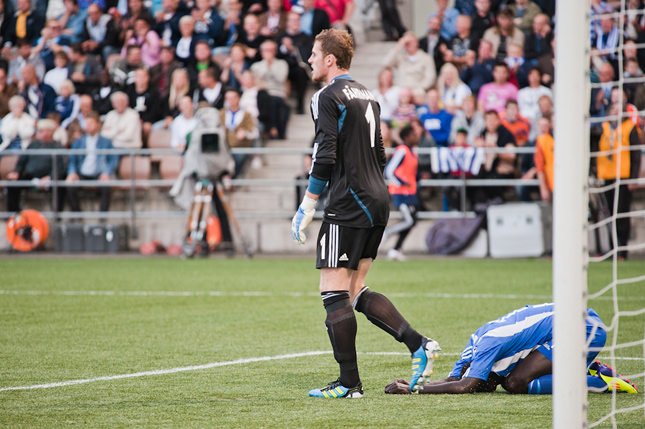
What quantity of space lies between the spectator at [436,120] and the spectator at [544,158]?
6.13ft

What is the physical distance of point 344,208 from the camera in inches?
213

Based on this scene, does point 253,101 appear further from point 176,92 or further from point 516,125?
point 516,125

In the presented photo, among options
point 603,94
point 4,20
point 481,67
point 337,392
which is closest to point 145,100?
point 4,20

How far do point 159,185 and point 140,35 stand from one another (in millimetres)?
4464

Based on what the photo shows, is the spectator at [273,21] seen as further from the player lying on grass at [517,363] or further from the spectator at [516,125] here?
the player lying on grass at [517,363]

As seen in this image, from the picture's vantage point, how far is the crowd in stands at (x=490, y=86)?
16.1 metres

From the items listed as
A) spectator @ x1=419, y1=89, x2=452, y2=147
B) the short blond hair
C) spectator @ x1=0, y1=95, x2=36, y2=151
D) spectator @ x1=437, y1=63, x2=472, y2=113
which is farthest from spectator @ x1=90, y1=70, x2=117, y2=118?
the short blond hair

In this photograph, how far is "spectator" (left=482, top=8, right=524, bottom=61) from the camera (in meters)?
18.3

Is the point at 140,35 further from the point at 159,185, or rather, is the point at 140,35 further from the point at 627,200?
the point at 627,200

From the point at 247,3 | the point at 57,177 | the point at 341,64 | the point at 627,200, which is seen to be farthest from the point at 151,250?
the point at 341,64

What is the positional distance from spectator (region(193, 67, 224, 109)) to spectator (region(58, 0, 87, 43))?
4845mm

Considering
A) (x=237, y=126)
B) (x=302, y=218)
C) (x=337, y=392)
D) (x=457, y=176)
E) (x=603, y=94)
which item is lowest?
(x=337, y=392)

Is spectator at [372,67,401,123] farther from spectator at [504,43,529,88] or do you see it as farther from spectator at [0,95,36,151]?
spectator at [0,95,36,151]

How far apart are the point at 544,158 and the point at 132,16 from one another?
1055 cm
